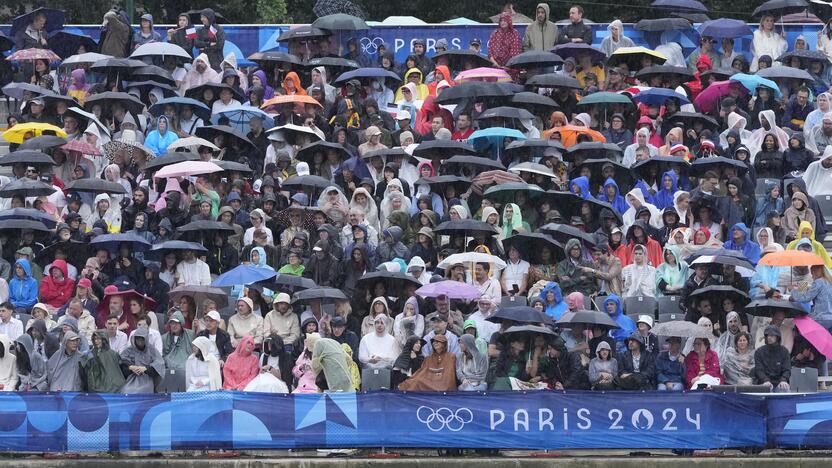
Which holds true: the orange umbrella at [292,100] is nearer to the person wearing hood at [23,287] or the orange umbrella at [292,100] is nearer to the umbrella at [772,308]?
the person wearing hood at [23,287]

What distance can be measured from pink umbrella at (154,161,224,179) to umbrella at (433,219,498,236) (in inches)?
146

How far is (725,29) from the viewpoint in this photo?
3684 cm

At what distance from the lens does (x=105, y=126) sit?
3341cm

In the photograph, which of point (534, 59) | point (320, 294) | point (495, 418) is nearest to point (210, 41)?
point (534, 59)

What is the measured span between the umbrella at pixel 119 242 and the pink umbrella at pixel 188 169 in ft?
6.19

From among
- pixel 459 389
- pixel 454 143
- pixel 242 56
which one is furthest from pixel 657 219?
pixel 242 56

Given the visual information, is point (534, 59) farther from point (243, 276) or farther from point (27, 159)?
point (243, 276)

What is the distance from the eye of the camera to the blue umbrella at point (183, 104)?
33406 mm

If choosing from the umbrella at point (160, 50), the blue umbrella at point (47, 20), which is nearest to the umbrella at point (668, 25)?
the umbrella at point (160, 50)

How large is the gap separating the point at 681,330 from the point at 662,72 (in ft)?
32.8

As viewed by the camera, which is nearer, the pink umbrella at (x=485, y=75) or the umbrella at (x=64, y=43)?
the pink umbrella at (x=485, y=75)

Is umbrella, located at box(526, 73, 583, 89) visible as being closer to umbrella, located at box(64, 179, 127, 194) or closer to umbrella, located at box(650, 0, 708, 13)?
umbrella, located at box(650, 0, 708, 13)

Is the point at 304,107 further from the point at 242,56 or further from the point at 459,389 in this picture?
the point at 459,389

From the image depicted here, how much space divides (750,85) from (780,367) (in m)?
9.06
